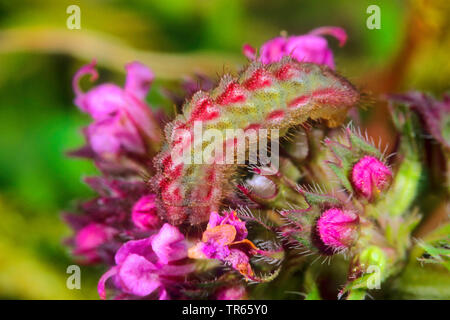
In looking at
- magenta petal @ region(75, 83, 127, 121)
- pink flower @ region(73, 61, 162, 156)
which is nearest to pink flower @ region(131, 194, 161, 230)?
pink flower @ region(73, 61, 162, 156)

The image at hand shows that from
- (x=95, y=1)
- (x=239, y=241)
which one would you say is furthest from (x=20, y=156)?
(x=239, y=241)

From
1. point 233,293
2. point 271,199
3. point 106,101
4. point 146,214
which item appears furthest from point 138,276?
point 106,101

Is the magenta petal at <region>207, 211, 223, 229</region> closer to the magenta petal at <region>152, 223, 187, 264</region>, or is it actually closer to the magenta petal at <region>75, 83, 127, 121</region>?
the magenta petal at <region>152, 223, 187, 264</region>

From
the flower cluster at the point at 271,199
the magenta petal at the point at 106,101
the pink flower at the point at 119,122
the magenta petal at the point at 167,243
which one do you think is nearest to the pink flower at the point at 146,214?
the flower cluster at the point at 271,199

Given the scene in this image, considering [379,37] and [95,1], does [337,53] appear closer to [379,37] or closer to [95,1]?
[379,37]

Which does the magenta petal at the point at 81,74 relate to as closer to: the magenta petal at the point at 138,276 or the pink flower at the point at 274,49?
the pink flower at the point at 274,49

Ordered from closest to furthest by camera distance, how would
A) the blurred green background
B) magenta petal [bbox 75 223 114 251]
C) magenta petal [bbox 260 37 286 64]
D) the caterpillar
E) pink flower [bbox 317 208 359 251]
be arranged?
the caterpillar < pink flower [bbox 317 208 359 251] < magenta petal [bbox 260 37 286 64] < magenta petal [bbox 75 223 114 251] < the blurred green background
